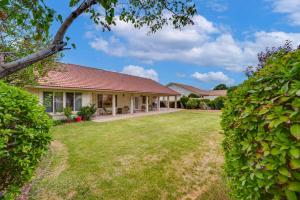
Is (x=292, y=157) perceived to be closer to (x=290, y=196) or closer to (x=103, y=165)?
(x=290, y=196)

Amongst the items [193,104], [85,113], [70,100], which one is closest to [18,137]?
[85,113]

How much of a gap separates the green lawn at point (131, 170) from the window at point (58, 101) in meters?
7.66

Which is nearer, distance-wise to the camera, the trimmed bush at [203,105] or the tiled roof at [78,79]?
the tiled roof at [78,79]

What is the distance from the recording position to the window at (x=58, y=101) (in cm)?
1633

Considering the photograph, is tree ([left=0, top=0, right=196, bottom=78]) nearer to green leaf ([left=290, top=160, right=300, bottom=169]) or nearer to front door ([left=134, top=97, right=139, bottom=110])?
green leaf ([left=290, top=160, right=300, bottom=169])

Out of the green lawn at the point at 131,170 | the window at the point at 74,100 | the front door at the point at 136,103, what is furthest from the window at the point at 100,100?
the green lawn at the point at 131,170

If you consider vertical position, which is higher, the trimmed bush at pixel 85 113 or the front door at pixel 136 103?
the front door at pixel 136 103

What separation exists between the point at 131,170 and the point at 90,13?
4458 mm

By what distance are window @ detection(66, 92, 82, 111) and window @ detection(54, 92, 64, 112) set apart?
584mm

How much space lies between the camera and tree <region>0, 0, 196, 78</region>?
10.8 ft

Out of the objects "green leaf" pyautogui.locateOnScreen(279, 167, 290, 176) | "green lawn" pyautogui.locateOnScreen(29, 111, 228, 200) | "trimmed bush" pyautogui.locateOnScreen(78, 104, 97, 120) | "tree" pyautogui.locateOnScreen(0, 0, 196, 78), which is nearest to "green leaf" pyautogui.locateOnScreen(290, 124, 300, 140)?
"green leaf" pyautogui.locateOnScreen(279, 167, 290, 176)

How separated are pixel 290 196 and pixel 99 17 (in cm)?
453

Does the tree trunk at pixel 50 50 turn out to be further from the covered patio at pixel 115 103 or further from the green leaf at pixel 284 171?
the covered patio at pixel 115 103

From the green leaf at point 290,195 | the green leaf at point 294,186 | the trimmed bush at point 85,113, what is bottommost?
the trimmed bush at point 85,113
